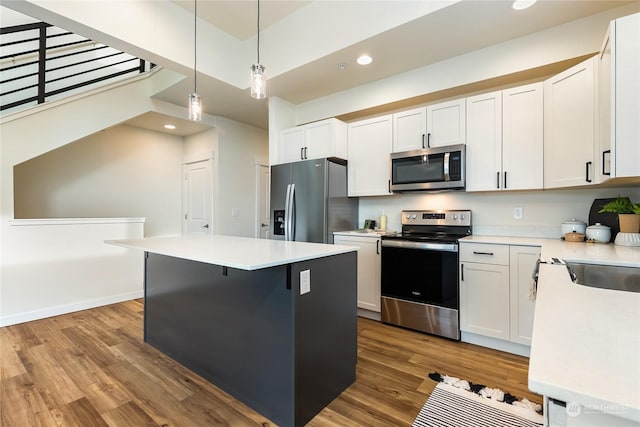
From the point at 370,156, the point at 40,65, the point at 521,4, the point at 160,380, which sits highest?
the point at 40,65

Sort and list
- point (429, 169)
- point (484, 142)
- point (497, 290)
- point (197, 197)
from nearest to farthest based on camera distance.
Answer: point (497, 290), point (484, 142), point (429, 169), point (197, 197)

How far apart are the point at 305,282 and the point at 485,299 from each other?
5.92ft

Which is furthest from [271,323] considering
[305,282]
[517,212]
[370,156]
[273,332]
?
[517,212]

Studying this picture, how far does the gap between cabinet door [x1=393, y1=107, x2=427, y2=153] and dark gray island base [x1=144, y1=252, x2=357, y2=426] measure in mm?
1659

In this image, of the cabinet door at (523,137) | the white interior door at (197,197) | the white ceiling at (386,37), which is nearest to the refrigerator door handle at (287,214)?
the white ceiling at (386,37)

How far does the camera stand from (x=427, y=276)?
2.78m

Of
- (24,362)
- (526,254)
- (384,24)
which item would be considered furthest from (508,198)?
(24,362)

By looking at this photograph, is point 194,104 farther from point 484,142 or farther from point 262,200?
point 262,200

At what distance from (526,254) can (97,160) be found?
18.1ft

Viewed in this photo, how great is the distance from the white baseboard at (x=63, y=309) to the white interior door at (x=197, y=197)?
4.60ft

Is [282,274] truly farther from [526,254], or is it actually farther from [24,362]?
[24,362]

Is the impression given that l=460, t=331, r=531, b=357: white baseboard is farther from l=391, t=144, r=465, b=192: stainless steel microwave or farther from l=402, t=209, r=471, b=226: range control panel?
l=391, t=144, r=465, b=192: stainless steel microwave

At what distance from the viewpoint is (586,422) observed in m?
0.47

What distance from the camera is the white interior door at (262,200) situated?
5293 mm
